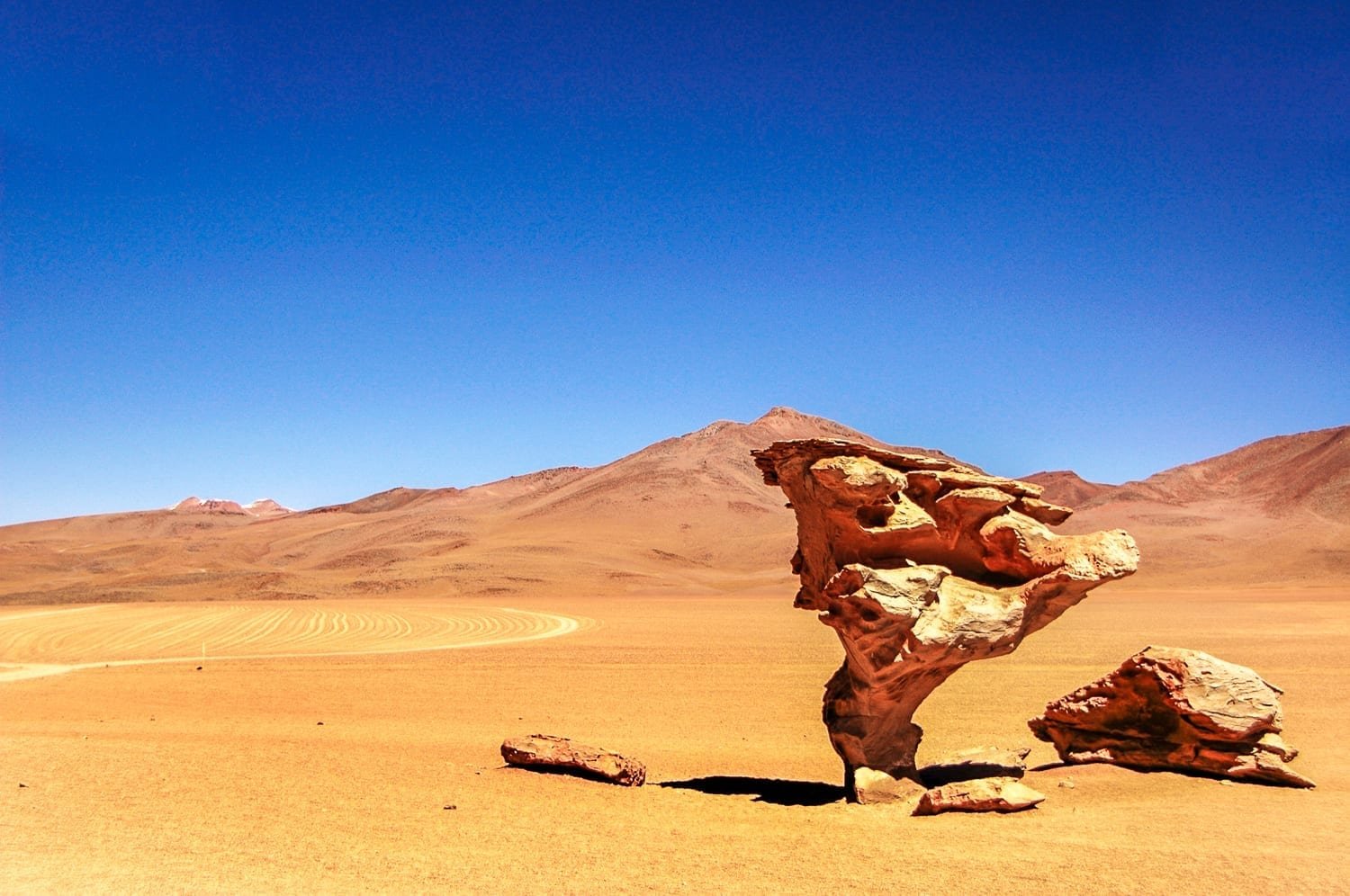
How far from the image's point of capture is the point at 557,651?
1078 inches

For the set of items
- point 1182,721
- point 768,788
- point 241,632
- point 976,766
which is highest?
point 1182,721

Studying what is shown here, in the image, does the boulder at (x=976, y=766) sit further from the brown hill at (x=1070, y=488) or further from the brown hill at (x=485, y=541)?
the brown hill at (x=1070, y=488)

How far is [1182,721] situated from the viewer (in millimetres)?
10648

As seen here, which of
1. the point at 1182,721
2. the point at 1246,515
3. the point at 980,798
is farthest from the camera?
the point at 1246,515

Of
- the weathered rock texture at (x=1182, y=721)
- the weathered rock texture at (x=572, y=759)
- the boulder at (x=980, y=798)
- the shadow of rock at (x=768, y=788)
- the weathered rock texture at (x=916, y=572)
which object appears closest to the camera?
the boulder at (x=980, y=798)

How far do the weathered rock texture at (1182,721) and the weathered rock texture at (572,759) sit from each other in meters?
5.19

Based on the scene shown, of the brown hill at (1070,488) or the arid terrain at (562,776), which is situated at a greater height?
the brown hill at (1070,488)

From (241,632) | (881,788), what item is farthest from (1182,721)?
(241,632)

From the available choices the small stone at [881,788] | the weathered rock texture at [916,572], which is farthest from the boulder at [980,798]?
the weathered rock texture at [916,572]

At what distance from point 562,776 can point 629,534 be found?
246 feet

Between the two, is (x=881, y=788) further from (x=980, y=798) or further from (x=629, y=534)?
(x=629, y=534)

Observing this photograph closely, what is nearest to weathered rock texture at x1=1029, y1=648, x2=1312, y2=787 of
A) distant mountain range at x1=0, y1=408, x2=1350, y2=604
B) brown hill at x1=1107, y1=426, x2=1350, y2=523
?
distant mountain range at x1=0, y1=408, x2=1350, y2=604

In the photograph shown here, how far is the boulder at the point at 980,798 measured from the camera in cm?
925

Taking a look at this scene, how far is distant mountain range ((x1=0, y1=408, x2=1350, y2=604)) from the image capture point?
6366 cm
